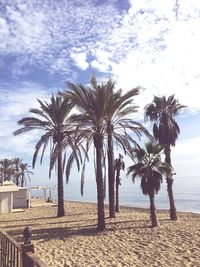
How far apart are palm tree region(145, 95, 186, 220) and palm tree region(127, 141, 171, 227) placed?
310 centimetres

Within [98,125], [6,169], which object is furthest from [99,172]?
[6,169]

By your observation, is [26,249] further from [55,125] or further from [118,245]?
[55,125]

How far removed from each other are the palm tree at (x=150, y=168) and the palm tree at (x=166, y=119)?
310 cm

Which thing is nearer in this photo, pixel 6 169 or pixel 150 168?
pixel 150 168

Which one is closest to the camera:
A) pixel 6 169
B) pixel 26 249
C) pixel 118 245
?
pixel 26 249

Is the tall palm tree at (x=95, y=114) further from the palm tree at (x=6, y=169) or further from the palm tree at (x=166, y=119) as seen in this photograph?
the palm tree at (x=6, y=169)

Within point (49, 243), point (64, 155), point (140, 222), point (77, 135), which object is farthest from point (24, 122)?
point (49, 243)

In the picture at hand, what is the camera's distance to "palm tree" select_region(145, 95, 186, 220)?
22.0 meters

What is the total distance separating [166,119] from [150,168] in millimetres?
4614

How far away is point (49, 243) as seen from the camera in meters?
14.2

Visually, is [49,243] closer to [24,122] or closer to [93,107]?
[93,107]

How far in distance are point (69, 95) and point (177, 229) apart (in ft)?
27.4

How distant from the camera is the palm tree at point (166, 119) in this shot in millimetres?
22000

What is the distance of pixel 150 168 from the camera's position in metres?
18.7
